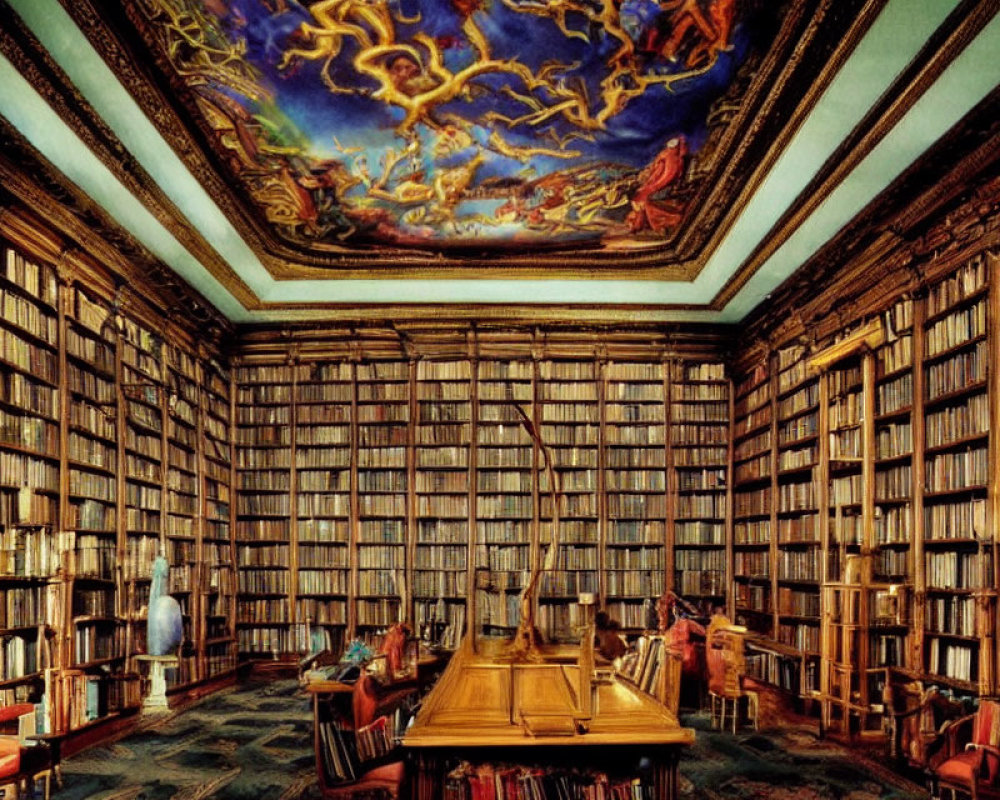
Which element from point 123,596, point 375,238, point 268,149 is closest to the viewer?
point 268,149

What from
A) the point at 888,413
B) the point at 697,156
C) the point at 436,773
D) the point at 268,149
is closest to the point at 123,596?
the point at 268,149

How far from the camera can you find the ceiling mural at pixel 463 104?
5055 millimetres

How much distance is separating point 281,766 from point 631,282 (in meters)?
5.90

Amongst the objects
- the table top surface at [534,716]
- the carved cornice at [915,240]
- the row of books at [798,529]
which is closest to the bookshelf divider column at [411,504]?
the row of books at [798,529]

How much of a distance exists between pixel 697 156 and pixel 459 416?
15.2 feet

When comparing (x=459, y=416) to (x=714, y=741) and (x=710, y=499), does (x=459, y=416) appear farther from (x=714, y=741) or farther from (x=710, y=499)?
(x=714, y=741)

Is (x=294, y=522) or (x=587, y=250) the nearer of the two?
(x=587, y=250)

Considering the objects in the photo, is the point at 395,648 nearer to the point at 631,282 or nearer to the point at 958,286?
the point at 631,282

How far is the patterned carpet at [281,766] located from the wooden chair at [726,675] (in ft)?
0.59

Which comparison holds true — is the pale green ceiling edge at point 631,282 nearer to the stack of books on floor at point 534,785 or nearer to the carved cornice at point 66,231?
the carved cornice at point 66,231

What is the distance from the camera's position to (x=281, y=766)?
620cm

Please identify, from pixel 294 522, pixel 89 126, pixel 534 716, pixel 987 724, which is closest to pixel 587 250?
pixel 294 522

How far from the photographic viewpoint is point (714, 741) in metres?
6.94

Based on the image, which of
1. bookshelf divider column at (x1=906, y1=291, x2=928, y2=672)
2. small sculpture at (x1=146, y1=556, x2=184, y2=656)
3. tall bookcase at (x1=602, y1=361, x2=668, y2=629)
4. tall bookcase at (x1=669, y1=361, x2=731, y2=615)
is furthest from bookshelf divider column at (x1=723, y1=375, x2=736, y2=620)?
small sculpture at (x1=146, y1=556, x2=184, y2=656)
